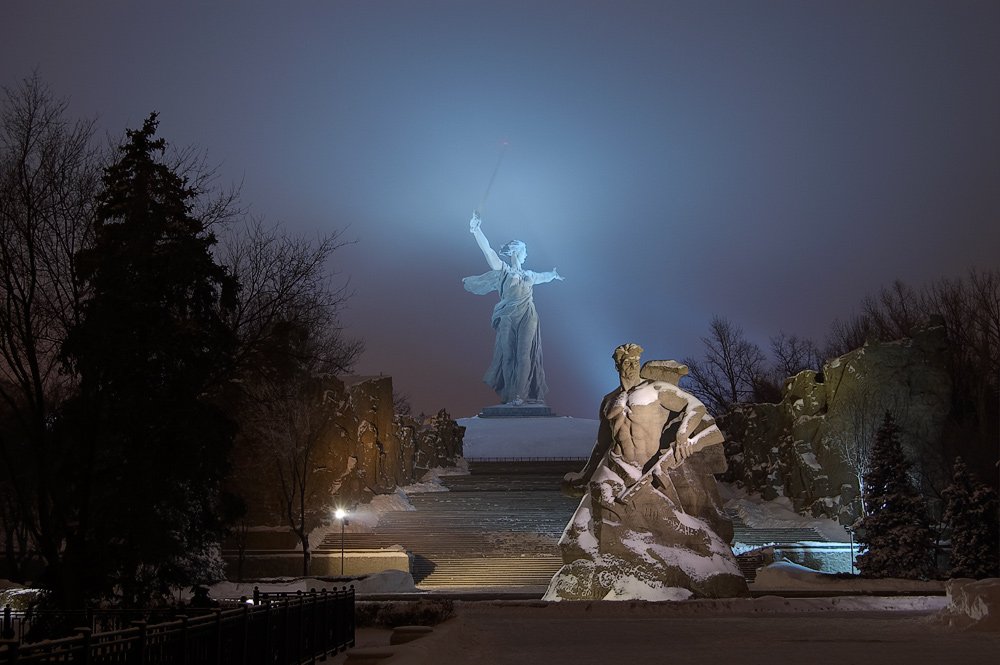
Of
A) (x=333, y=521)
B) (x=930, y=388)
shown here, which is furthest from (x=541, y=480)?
(x=930, y=388)

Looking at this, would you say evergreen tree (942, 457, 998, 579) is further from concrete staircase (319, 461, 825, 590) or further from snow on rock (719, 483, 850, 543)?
snow on rock (719, 483, 850, 543)

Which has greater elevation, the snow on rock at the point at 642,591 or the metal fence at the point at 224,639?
the metal fence at the point at 224,639

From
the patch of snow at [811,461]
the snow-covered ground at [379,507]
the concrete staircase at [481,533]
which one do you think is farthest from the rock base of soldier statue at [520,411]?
the patch of snow at [811,461]

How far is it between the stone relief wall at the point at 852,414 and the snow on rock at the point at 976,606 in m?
20.4

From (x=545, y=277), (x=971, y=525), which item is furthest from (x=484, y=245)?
(x=971, y=525)

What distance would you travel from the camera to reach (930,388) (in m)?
30.3

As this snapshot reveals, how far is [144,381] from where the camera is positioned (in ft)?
43.9

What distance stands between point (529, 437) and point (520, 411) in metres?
3.82

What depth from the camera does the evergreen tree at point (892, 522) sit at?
22.1 m

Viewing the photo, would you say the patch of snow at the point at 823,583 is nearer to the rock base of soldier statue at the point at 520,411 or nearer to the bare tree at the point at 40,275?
the bare tree at the point at 40,275

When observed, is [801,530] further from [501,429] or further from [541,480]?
[501,429]

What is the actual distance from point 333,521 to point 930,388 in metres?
18.7

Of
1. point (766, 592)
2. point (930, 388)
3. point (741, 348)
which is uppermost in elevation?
point (741, 348)

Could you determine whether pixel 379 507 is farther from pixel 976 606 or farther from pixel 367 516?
pixel 976 606
